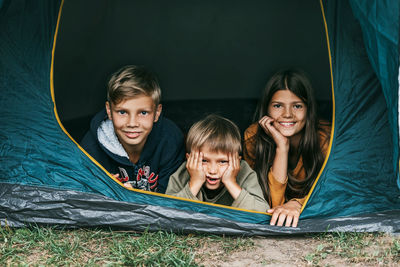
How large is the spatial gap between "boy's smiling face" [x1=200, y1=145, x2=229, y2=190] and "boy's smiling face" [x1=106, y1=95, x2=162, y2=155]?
11.1 inches

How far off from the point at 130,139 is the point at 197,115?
1.04 m

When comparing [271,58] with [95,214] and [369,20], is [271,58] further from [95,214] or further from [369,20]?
[95,214]

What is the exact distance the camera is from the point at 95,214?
171 cm

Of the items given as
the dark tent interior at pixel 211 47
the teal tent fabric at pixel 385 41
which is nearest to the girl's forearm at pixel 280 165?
the teal tent fabric at pixel 385 41

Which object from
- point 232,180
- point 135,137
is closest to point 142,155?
point 135,137

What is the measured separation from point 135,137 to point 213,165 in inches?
14.0

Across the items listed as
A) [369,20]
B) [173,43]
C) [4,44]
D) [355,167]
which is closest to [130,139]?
[4,44]

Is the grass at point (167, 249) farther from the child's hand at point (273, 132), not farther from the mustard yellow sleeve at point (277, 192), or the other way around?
the child's hand at point (273, 132)

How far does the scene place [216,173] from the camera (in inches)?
70.4

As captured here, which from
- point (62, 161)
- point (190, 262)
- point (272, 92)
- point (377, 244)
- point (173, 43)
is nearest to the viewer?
point (190, 262)

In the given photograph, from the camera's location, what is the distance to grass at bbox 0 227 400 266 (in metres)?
1.56

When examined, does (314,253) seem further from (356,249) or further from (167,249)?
(167,249)

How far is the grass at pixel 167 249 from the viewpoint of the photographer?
156 cm

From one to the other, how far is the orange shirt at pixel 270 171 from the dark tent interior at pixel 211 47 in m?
0.86
